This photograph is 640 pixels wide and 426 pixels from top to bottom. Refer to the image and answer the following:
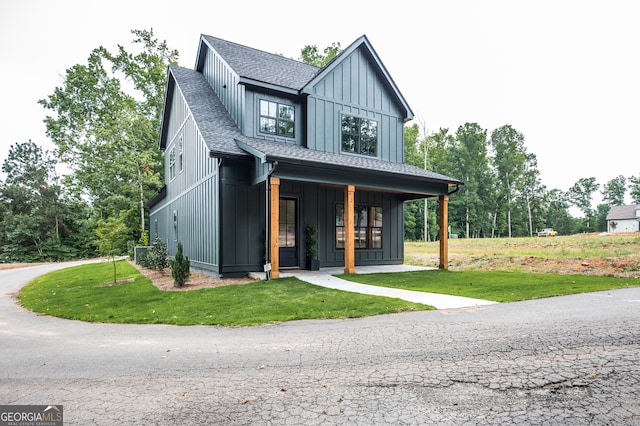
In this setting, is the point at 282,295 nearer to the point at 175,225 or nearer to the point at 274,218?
the point at 274,218

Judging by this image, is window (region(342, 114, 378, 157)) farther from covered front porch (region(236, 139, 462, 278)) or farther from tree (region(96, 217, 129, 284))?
tree (region(96, 217, 129, 284))

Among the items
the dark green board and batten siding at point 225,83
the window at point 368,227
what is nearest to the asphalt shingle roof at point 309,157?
the dark green board and batten siding at point 225,83

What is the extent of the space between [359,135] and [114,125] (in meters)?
21.9

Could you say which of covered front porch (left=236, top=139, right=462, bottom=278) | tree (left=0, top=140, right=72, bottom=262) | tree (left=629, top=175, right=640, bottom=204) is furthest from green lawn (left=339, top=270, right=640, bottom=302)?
tree (left=629, top=175, right=640, bottom=204)

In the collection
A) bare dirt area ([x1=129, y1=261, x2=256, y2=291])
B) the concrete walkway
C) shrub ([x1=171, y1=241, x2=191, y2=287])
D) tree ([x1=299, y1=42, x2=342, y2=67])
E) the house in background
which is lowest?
bare dirt area ([x1=129, y1=261, x2=256, y2=291])

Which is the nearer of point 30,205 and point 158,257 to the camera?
point 158,257

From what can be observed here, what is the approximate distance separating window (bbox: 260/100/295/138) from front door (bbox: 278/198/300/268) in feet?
8.79

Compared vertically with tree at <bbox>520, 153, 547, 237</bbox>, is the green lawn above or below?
below

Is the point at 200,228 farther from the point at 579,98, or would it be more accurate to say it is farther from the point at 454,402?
the point at 579,98

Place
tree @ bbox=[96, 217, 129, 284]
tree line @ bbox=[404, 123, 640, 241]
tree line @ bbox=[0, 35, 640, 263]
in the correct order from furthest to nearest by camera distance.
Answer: tree line @ bbox=[404, 123, 640, 241] < tree line @ bbox=[0, 35, 640, 263] < tree @ bbox=[96, 217, 129, 284]

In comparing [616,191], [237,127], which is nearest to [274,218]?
[237,127]

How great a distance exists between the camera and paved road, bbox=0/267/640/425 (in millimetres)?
2846

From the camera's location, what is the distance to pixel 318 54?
3319 cm

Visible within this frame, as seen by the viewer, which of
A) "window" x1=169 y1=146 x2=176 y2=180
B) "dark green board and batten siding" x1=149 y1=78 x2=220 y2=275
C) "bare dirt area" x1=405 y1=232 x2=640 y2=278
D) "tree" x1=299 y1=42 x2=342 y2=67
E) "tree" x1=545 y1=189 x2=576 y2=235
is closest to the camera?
"dark green board and batten siding" x1=149 y1=78 x2=220 y2=275
